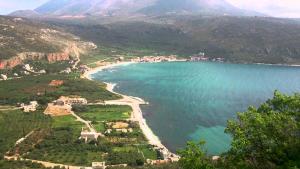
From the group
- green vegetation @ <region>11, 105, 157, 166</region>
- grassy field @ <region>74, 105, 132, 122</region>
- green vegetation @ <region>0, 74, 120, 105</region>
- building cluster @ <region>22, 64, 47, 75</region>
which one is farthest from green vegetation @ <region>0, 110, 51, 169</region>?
building cluster @ <region>22, 64, 47, 75</region>

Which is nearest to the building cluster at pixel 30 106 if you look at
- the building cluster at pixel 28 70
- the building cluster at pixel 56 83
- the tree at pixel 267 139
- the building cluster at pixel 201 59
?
the building cluster at pixel 56 83

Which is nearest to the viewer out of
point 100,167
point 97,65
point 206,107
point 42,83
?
point 100,167

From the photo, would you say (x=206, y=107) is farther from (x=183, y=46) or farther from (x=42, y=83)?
(x=183, y=46)

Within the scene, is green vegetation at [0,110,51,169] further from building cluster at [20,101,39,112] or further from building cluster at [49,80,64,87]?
building cluster at [49,80,64,87]

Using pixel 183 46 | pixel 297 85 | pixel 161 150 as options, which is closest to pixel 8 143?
pixel 161 150

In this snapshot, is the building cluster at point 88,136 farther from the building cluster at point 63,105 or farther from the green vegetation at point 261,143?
the green vegetation at point 261,143

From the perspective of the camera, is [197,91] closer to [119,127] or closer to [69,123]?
[119,127]
